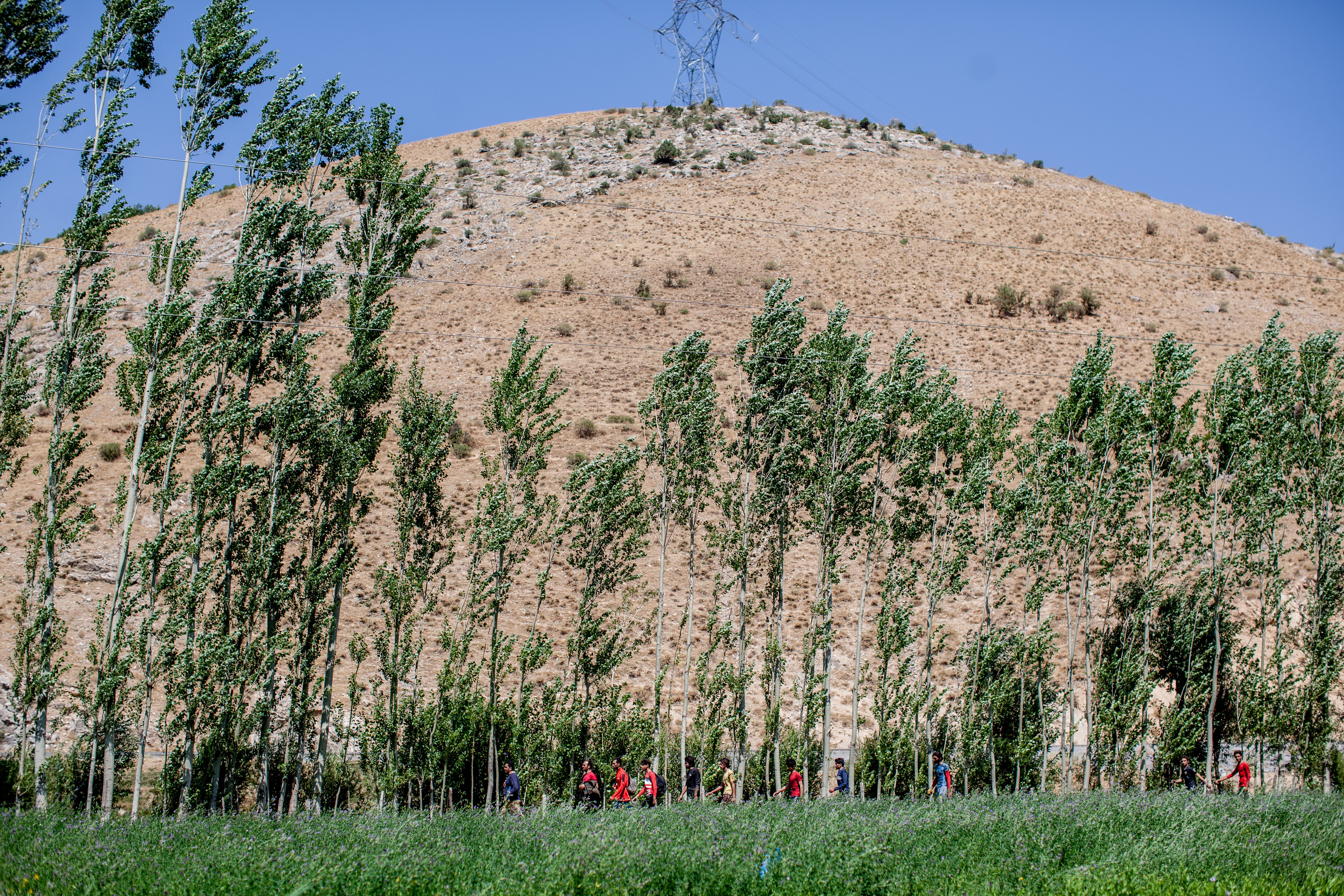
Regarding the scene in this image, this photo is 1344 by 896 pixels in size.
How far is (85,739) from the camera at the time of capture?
1747 cm

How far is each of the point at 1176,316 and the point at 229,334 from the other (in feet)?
180

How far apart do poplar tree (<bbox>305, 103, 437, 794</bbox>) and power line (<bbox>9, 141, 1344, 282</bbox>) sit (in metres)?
43.2

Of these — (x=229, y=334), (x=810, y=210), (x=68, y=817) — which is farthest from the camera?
(x=810, y=210)

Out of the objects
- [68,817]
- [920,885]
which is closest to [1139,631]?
[920,885]

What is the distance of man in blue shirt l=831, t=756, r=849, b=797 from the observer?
19156mm

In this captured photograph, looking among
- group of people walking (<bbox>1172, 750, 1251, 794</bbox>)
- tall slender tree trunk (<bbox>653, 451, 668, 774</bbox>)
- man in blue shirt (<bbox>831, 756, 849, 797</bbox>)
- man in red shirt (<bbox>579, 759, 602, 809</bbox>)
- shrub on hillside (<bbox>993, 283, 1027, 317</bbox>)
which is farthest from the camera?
shrub on hillside (<bbox>993, 283, 1027, 317</bbox>)

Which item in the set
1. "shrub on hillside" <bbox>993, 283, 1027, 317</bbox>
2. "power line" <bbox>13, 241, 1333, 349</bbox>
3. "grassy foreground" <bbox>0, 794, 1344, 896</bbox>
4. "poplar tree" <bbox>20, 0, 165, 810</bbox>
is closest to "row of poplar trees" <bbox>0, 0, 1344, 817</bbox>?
"poplar tree" <bbox>20, 0, 165, 810</bbox>

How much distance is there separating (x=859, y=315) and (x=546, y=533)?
36.9 meters

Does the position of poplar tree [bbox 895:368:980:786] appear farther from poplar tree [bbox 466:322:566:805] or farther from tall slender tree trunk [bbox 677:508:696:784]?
poplar tree [bbox 466:322:566:805]

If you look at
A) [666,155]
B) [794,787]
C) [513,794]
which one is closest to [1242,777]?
[794,787]

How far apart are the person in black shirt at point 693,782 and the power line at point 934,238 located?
1885 inches

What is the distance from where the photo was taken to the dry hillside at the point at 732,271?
40.8 metres

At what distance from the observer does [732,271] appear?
57.8 m

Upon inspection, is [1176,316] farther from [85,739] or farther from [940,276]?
[85,739]
